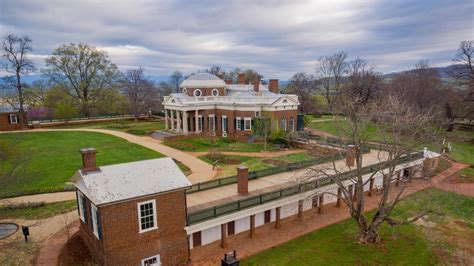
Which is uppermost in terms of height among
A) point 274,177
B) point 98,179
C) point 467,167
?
point 98,179

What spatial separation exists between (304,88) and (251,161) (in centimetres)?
5093

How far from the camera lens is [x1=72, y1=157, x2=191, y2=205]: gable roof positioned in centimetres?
1281

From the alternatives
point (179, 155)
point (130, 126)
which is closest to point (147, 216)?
point (179, 155)

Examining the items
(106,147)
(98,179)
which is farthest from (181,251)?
(106,147)

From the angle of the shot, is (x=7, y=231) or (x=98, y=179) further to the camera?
(x=7, y=231)

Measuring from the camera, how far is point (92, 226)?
1417 centimetres

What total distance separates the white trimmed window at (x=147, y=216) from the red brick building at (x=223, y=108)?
27210 mm

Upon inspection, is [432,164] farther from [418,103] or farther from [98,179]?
[98,179]

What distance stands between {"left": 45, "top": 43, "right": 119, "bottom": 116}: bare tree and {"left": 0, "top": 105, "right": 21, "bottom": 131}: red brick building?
12815mm

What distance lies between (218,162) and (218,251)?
15.3 metres

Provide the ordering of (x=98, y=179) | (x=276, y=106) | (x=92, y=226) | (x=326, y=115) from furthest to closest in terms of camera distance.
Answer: (x=326, y=115) → (x=276, y=106) → (x=92, y=226) → (x=98, y=179)

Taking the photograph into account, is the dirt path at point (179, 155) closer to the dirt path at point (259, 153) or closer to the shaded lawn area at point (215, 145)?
the shaded lawn area at point (215, 145)

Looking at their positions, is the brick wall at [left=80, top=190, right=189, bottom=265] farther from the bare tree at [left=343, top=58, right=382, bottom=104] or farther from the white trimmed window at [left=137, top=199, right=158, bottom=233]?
the bare tree at [left=343, top=58, right=382, bottom=104]

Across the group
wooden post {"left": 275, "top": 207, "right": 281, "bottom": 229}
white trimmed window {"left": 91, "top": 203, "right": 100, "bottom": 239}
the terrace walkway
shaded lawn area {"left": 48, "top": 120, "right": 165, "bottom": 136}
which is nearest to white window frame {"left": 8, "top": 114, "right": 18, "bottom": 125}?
shaded lawn area {"left": 48, "top": 120, "right": 165, "bottom": 136}
